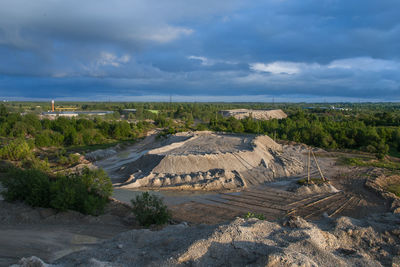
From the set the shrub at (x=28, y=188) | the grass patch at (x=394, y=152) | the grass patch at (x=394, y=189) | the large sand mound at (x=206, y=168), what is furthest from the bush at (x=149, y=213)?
the grass patch at (x=394, y=152)

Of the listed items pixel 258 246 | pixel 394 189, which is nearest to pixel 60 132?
pixel 258 246

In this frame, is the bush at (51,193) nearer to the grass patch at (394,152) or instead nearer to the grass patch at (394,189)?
the grass patch at (394,189)

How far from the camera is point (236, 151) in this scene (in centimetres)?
2345

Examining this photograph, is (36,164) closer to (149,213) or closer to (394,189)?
(149,213)

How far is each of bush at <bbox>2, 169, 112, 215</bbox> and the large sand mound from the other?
583 centimetres

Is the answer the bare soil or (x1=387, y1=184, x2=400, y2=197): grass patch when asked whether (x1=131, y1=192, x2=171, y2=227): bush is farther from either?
(x1=387, y1=184, x2=400, y2=197): grass patch

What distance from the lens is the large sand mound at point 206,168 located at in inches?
749

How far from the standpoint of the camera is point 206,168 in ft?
68.6

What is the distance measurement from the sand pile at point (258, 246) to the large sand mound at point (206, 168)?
10.3 metres

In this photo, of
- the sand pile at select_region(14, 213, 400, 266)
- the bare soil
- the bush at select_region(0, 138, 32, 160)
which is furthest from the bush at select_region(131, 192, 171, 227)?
the bush at select_region(0, 138, 32, 160)

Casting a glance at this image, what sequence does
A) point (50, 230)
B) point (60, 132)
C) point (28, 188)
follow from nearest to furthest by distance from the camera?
point (50, 230)
point (28, 188)
point (60, 132)

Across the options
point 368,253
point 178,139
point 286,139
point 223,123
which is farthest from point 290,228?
point 223,123

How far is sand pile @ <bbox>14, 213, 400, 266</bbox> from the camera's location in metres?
6.31

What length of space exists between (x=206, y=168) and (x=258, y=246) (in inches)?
557
